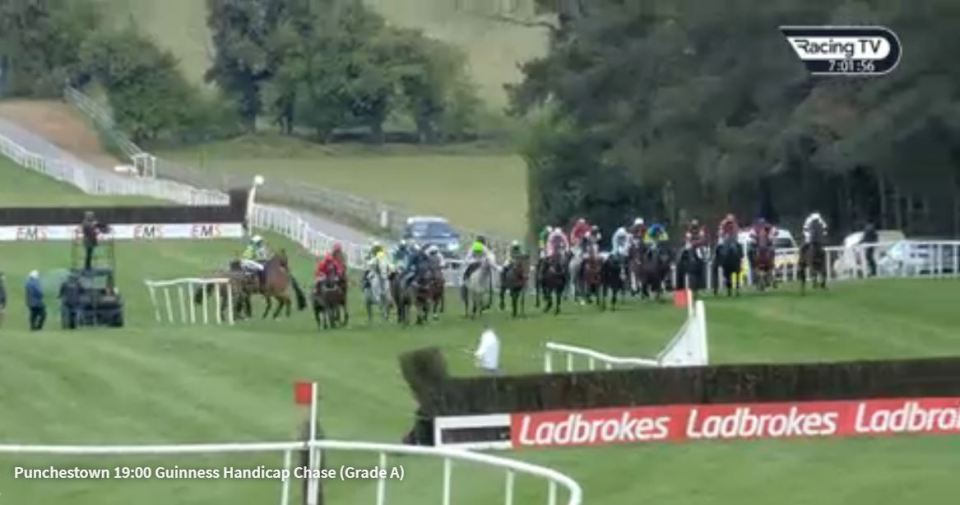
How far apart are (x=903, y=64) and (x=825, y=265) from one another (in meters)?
7.46

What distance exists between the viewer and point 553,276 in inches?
1395

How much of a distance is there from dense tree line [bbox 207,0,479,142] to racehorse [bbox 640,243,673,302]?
41.6 metres

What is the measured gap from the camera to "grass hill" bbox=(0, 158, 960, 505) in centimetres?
1825

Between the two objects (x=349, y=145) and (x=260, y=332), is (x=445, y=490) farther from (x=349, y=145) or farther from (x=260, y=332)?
(x=349, y=145)

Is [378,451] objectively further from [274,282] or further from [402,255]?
[274,282]

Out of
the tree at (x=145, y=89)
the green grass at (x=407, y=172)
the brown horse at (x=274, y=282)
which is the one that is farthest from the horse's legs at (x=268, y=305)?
the tree at (x=145, y=89)

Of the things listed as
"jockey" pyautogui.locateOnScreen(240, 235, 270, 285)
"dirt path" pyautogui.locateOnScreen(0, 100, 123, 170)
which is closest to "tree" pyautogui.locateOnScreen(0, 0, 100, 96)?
"dirt path" pyautogui.locateOnScreen(0, 100, 123, 170)

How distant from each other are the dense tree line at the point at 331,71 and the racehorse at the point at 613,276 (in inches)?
1649

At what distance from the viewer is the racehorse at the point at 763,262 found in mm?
37156

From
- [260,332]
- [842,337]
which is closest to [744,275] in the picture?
[842,337]

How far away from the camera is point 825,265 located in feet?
124

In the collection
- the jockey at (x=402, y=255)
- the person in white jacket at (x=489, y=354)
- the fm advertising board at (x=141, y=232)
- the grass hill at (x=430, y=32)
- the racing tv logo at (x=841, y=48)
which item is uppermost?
the grass hill at (x=430, y=32)

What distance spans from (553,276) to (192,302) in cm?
650
